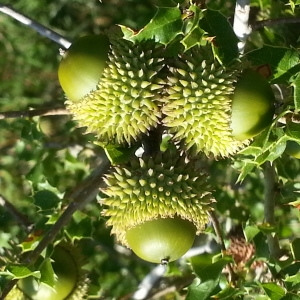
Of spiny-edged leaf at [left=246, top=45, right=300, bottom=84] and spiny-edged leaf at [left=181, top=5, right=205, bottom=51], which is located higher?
spiny-edged leaf at [left=181, top=5, right=205, bottom=51]

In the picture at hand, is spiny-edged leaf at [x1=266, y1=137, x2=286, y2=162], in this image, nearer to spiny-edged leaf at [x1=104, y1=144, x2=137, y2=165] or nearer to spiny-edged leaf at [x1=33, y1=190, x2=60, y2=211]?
spiny-edged leaf at [x1=104, y1=144, x2=137, y2=165]

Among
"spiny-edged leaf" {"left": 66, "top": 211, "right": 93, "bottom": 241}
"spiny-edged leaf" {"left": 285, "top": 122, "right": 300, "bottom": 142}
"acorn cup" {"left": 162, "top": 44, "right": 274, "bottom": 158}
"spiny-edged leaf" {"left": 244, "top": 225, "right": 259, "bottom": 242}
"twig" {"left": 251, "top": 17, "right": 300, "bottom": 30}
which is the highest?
"twig" {"left": 251, "top": 17, "right": 300, "bottom": 30}

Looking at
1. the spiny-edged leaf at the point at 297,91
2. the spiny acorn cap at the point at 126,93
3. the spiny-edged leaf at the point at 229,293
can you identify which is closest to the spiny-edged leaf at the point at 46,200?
the spiny acorn cap at the point at 126,93

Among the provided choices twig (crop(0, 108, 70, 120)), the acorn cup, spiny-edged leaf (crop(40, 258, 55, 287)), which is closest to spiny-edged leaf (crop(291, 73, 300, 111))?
the acorn cup

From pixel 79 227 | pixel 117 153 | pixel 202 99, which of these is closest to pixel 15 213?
pixel 79 227

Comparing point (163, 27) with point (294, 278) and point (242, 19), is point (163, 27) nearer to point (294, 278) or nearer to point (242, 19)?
point (242, 19)

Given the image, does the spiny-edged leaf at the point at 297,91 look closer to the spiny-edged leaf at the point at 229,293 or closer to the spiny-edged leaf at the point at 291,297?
the spiny-edged leaf at the point at 291,297
